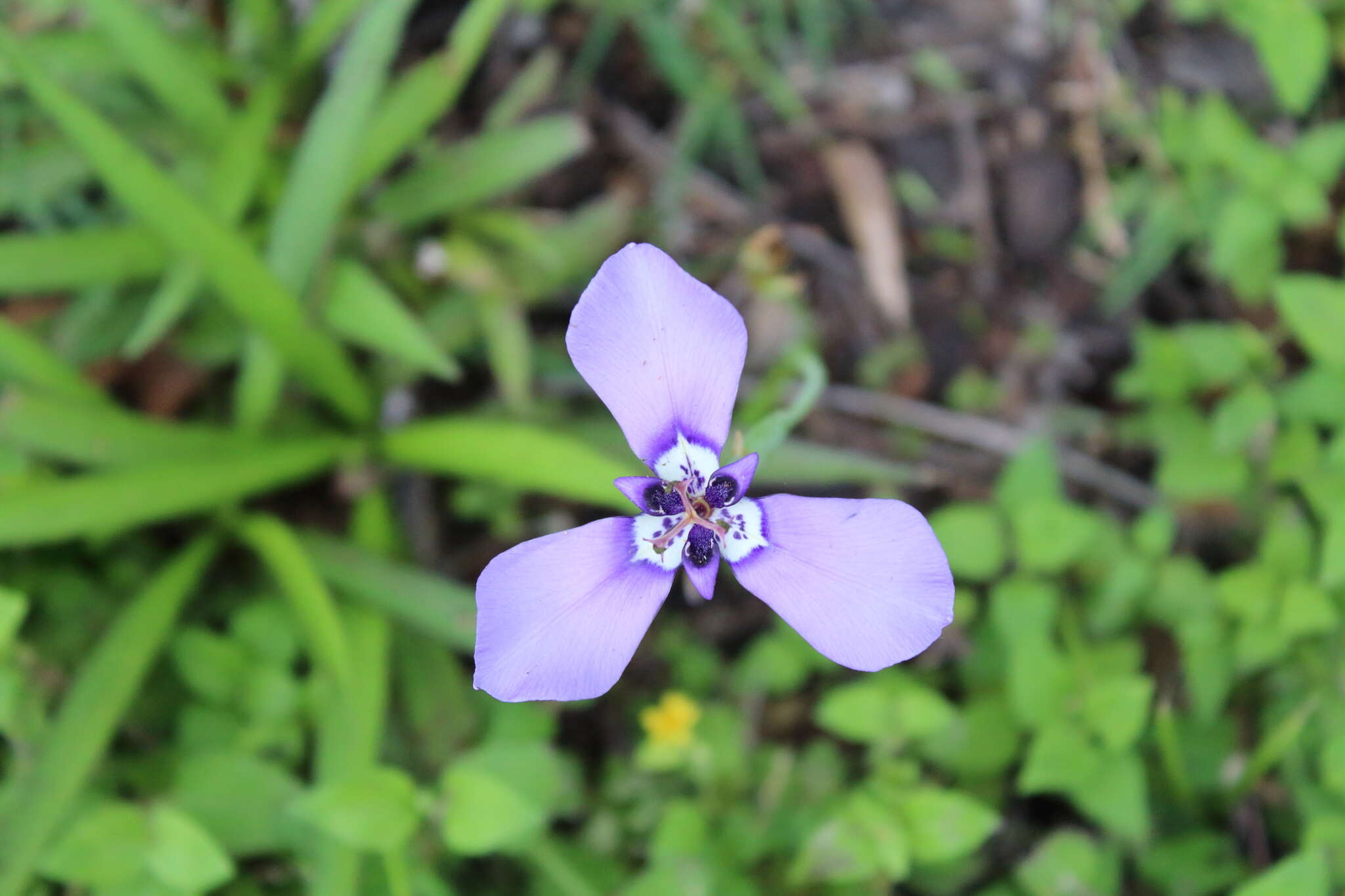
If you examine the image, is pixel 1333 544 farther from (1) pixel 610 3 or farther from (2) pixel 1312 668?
(1) pixel 610 3

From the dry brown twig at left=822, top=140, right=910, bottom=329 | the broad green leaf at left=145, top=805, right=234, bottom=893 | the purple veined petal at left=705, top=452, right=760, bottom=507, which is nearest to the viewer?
the purple veined petal at left=705, top=452, right=760, bottom=507

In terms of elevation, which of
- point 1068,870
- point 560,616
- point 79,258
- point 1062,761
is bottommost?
point 1068,870

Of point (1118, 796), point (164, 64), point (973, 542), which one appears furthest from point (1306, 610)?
point (164, 64)

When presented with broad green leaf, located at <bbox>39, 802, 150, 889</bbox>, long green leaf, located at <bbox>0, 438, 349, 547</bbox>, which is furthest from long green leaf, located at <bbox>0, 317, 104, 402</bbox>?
broad green leaf, located at <bbox>39, 802, 150, 889</bbox>

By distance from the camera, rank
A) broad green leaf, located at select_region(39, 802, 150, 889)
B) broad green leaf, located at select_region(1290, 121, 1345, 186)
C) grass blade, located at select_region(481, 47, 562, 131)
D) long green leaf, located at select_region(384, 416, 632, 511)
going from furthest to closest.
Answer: grass blade, located at select_region(481, 47, 562, 131), broad green leaf, located at select_region(1290, 121, 1345, 186), long green leaf, located at select_region(384, 416, 632, 511), broad green leaf, located at select_region(39, 802, 150, 889)

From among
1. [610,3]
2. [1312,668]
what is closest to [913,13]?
[610,3]

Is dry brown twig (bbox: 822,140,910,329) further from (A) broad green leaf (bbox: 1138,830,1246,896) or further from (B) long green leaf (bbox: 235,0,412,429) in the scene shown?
(A) broad green leaf (bbox: 1138,830,1246,896)

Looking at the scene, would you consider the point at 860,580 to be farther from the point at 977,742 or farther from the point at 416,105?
the point at 416,105

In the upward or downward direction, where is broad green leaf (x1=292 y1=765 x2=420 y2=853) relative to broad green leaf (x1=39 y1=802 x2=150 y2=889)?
downward
